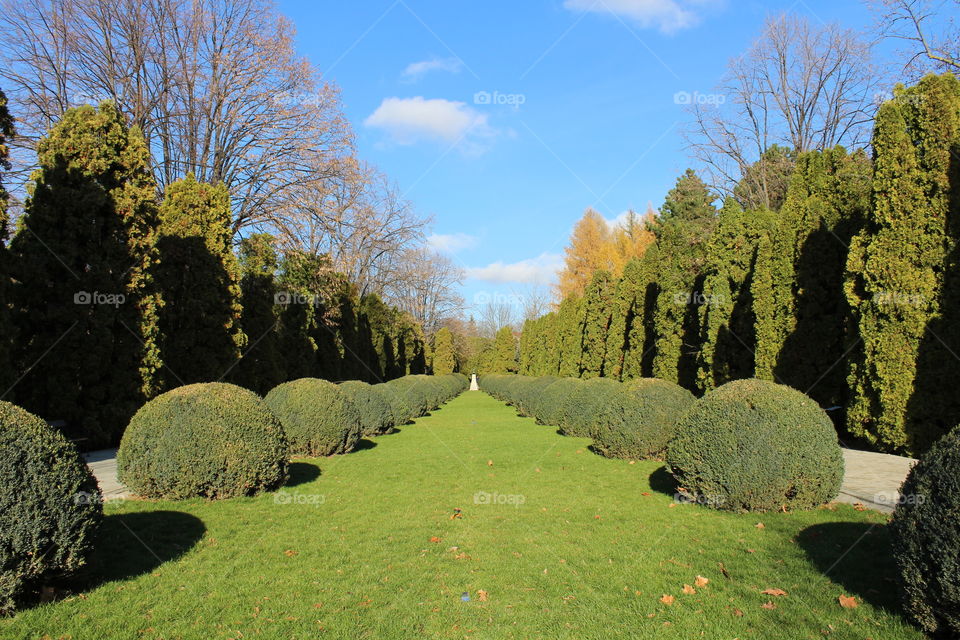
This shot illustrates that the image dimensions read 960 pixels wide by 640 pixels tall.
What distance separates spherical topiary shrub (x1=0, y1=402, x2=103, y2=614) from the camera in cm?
367

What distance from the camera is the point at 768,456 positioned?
6.18 metres

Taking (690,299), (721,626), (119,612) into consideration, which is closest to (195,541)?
(119,612)

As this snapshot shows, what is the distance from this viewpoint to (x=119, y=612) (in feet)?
12.7

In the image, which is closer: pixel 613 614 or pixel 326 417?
pixel 613 614

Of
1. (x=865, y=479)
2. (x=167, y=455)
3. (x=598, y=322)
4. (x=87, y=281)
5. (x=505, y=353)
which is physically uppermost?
(x=598, y=322)

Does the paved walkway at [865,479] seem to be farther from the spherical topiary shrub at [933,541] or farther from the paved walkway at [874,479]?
the spherical topiary shrub at [933,541]

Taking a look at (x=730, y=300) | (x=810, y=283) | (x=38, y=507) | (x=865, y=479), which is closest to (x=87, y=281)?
(x=38, y=507)

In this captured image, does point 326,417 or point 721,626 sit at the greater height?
point 326,417

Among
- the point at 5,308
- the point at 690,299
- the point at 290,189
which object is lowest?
the point at 5,308

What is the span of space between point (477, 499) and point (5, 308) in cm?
797

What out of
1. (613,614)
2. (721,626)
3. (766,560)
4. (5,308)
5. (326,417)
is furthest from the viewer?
(326,417)

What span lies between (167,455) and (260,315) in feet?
43.0

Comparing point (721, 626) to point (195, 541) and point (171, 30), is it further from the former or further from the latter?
point (171, 30)

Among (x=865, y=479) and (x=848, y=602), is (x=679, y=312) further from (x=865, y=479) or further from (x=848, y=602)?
(x=848, y=602)
